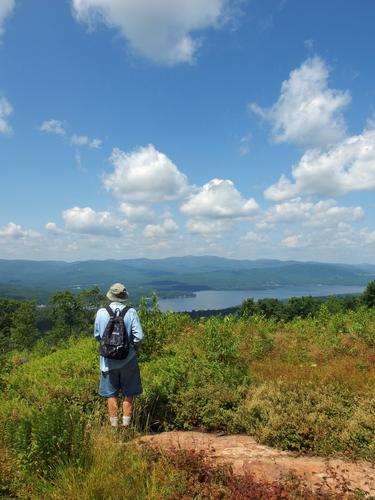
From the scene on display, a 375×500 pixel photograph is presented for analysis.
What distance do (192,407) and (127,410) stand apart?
5.08ft

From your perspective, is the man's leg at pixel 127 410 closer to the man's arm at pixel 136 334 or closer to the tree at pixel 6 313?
the man's arm at pixel 136 334

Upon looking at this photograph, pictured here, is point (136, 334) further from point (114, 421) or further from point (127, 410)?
point (114, 421)

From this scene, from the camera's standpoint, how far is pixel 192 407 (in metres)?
7.78

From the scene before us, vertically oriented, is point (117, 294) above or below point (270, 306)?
above

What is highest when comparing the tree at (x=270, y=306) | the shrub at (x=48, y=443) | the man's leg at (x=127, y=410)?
the shrub at (x=48, y=443)

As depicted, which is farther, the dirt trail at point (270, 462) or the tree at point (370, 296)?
the tree at point (370, 296)

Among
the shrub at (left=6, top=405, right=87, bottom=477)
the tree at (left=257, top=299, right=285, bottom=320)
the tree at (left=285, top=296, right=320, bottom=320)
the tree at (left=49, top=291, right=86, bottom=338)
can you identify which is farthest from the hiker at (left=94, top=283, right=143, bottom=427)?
the tree at (left=285, top=296, right=320, bottom=320)

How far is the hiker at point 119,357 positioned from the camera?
6.87 meters

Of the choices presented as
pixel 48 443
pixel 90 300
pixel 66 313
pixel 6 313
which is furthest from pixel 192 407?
pixel 6 313

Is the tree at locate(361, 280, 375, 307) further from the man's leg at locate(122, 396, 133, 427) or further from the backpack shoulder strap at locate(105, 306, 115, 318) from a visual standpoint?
the backpack shoulder strap at locate(105, 306, 115, 318)

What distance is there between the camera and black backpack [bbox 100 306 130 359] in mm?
6848

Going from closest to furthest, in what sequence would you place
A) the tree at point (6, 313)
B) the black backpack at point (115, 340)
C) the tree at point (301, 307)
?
the black backpack at point (115, 340), the tree at point (6, 313), the tree at point (301, 307)

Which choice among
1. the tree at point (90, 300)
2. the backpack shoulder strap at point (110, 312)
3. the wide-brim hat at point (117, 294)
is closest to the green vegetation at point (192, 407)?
the backpack shoulder strap at point (110, 312)

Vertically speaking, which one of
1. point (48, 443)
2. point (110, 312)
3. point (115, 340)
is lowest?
point (48, 443)
